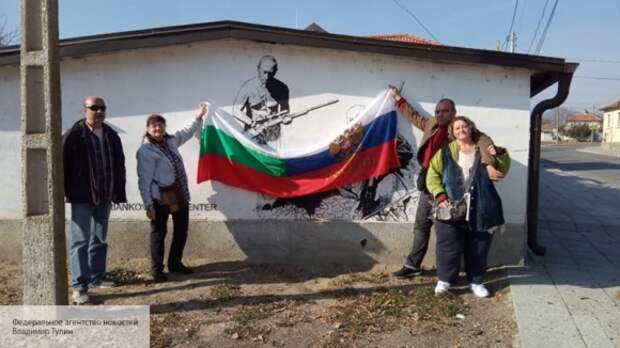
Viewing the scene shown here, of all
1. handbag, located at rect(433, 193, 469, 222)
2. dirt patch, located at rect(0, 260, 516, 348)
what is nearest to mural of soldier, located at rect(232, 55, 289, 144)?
dirt patch, located at rect(0, 260, 516, 348)

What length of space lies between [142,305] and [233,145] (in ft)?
6.93

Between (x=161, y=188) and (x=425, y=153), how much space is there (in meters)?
2.86

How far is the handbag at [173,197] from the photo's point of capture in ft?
16.7

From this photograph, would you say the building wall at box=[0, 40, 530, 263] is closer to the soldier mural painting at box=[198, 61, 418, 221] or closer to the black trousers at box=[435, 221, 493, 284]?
the soldier mural painting at box=[198, 61, 418, 221]

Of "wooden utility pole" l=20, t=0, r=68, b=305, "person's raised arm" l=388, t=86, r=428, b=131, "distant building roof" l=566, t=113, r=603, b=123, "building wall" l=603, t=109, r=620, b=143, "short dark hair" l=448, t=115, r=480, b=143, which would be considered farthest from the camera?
"distant building roof" l=566, t=113, r=603, b=123

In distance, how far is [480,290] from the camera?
4699 mm

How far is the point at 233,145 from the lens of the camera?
5719 mm

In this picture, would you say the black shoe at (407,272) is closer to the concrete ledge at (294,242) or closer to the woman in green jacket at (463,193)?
the concrete ledge at (294,242)

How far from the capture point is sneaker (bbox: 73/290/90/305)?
451cm

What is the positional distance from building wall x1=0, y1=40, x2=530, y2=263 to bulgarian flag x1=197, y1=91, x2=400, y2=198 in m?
0.16

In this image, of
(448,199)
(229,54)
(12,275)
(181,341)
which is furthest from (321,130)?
(12,275)

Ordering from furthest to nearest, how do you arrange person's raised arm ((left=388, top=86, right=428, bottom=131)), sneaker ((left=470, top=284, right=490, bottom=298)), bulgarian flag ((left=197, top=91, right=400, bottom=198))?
1. bulgarian flag ((left=197, top=91, right=400, bottom=198))
2. person's raised arm ((left=388, top=86, right=428, bottom=131))
3. sneaker ((left=470, top=284, right=490, bottom=298))

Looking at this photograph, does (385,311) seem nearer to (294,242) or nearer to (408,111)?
(294,242)

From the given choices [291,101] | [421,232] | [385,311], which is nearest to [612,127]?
[421,232]
